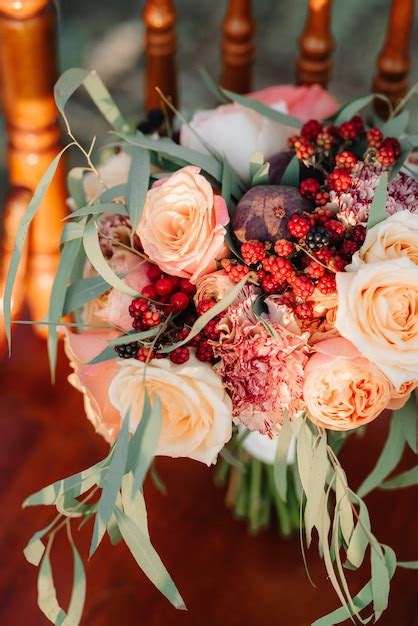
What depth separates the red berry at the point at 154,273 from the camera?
28.2 inches

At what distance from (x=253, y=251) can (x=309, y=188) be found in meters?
0.09

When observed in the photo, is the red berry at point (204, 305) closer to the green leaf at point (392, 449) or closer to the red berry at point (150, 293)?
the red berry at point (150, 293)

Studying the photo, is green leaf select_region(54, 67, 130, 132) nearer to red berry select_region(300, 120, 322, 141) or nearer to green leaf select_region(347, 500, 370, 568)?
red berry select_region(300, 120, 322, 141)

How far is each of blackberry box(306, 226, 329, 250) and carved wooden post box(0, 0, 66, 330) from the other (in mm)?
416

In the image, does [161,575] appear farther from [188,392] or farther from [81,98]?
[81,98]

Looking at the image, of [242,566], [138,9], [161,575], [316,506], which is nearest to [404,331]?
[316,506]

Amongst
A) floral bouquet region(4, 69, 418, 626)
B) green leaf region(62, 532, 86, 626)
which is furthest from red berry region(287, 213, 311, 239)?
green leaf region(62, 532, 86, 626)

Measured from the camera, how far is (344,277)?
0.62 m

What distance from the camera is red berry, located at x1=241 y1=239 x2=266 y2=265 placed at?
646 millimetres

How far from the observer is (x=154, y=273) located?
2.35 ft

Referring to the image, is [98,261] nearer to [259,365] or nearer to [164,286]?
[164,286]

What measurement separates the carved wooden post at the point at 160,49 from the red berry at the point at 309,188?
0.33 m

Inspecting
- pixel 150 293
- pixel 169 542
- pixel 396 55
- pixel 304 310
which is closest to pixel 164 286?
pixel 150 293

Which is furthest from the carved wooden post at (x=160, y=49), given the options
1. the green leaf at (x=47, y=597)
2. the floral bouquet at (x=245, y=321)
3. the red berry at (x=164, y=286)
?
the green leaf at (x=47, y=597)
